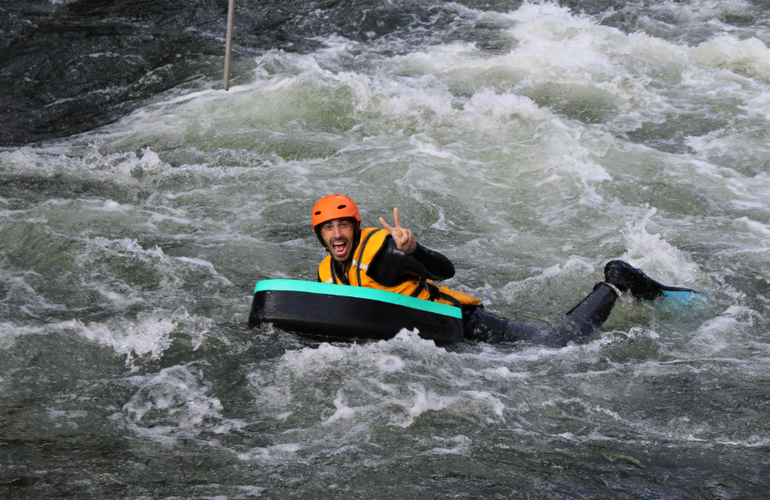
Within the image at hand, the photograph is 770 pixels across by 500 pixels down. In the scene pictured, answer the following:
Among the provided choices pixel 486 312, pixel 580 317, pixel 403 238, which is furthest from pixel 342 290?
pixel 580 317

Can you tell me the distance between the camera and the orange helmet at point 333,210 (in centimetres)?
410

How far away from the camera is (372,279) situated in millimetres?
4141

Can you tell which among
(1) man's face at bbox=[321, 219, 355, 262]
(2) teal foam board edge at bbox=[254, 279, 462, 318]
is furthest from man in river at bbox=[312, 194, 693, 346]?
(2) teal foam board edge at bbox=[254, 279, 462, 318]

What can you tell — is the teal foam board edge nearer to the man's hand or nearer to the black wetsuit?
the black wetsuit

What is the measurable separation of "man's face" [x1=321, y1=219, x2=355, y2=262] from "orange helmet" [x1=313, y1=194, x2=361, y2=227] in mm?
38

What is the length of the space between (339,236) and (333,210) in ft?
0.50

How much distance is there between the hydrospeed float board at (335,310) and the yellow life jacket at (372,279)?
116 mm

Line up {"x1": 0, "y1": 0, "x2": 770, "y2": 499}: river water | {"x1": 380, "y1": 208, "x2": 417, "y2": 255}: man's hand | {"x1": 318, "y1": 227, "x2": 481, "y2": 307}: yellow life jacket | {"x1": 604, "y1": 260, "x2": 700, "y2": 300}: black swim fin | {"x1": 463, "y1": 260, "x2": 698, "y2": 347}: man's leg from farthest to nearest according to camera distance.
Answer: {"x1": 604, "y1": 260, "x2": 700, "y2": 300}: black swim fin
{"x1": 463, "y1": 260, "x2": 698, "y2": 347}: man's leg
{"x1": 318, "y1": 227, "x2": 481, "y2": 307}: yellow life jacket
{"x1": 380, "y1": 208, "x2": 417, "y2": 255}: man's hand
{"x1": 0, "y1": 0, "x2": 770, "y2": 499}: river water

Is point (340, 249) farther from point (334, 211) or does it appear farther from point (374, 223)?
point (374, 223)

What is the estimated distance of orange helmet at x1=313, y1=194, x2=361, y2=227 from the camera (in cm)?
410

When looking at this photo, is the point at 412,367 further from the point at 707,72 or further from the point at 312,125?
the point at 707,72

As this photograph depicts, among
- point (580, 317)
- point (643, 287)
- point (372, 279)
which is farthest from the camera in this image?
point (643, 287)

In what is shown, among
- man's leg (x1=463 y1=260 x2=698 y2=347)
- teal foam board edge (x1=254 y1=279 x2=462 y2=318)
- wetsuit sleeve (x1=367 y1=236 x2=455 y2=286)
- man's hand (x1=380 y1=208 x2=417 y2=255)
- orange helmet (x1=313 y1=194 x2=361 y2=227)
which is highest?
orange helmet (x1=313 y1=194 x2=361 y2=227)

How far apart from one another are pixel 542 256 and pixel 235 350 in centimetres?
277
